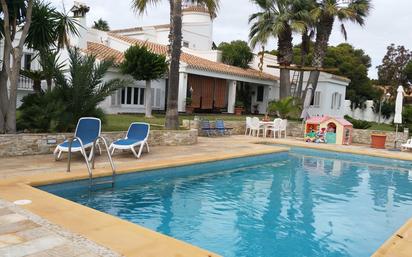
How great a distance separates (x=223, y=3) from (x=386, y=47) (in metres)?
39.4

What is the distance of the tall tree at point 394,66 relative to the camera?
45219mm

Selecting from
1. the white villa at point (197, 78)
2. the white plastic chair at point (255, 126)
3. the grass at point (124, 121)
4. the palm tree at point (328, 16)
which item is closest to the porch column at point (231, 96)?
the white villa at point (197, 78)

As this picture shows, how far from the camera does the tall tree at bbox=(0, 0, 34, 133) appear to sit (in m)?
10.0

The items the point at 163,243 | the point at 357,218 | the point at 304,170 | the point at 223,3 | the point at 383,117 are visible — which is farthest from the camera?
the point at 383,117

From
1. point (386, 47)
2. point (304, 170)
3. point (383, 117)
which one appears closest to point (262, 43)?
point (304, 170)

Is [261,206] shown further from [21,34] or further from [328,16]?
[328,16]

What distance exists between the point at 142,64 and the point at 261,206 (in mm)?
13814

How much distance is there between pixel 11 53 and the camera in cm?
1027

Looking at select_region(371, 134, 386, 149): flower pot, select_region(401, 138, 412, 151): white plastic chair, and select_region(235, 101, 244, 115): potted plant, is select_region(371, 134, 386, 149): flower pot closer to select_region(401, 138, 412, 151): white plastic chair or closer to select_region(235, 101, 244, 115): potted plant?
select_region(401, 138, 412, 151): white plastic chair

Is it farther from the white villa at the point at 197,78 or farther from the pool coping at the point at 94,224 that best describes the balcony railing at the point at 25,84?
the pool coping at the point at 94,224

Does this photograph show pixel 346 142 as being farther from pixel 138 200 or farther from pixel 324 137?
pixel 138 200

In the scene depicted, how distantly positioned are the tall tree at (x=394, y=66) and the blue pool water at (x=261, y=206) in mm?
36852

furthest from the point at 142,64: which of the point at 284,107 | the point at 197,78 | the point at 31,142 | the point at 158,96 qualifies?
the point at 31,142

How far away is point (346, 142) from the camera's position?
19.4 m
